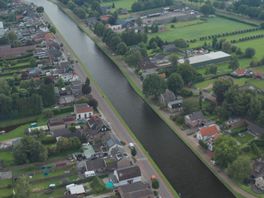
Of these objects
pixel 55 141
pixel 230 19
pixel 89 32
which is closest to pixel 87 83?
pixel 55 141

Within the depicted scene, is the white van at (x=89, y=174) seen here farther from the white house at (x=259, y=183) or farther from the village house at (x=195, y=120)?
the white house at (x=259, y=183)

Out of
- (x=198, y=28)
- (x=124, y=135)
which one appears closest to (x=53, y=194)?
(x=124, y=135)

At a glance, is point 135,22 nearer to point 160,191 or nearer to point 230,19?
point 230,19

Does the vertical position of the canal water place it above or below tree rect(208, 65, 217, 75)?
below

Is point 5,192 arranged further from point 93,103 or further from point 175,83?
point 175,83

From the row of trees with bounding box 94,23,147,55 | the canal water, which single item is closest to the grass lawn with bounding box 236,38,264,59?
the row of trees with bounding box 94,23,147,55

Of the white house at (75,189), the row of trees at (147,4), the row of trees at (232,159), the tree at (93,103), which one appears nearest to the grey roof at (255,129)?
the row of trees at (232,159)

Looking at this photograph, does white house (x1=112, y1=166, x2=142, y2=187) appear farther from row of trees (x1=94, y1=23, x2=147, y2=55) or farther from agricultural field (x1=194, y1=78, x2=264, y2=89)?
row of trees (x1=94, y1=23, x2=147, y2=55)
